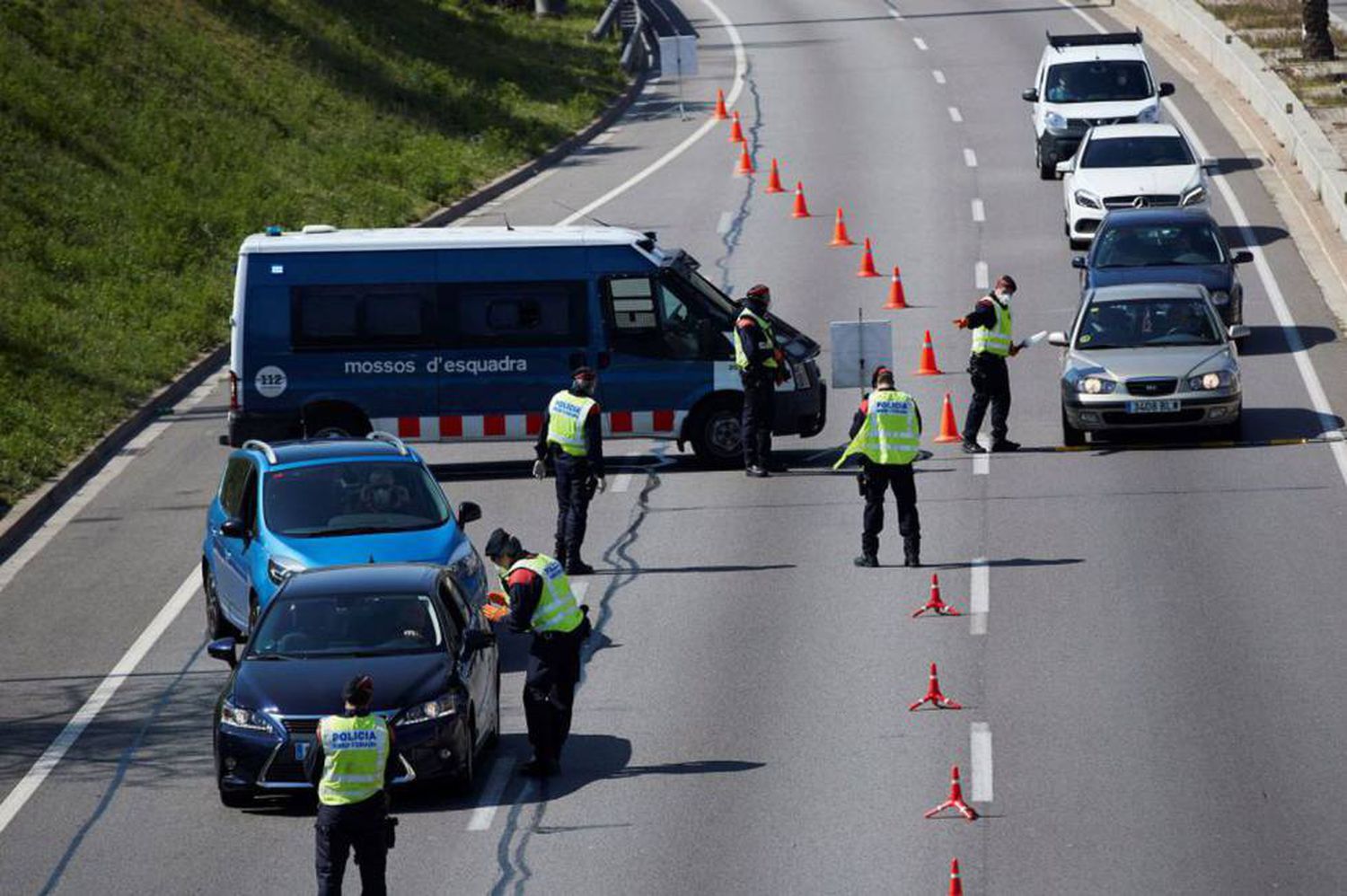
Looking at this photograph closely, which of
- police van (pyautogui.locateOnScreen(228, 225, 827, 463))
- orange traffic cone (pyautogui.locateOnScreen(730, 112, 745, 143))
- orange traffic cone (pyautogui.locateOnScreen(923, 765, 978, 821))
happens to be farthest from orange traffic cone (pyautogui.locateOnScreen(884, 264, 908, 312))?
orange traffic cone (pyautogui.locateOnScreen(923, 765, 978, 821))

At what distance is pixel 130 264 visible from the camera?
3469 centimetres

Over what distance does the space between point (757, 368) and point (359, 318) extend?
13.6ft

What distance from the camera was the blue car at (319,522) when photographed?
18953 millimetres

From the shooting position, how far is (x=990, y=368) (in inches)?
1004

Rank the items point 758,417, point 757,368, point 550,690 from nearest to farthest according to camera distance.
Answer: point 550,690
point 757,368
point 758,417

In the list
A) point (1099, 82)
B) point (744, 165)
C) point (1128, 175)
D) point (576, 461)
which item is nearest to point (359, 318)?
point (576, 461)

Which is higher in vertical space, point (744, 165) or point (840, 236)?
point (744, 165)

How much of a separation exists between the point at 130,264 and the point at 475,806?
2026 cm

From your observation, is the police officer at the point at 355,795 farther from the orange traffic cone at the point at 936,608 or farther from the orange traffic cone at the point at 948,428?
the orange traffic cone at the point at 948,428

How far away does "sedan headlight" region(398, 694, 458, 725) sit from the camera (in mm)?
15648

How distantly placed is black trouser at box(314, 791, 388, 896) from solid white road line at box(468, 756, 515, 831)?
2.08m

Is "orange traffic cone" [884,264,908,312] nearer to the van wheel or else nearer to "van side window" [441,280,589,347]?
the van wheel

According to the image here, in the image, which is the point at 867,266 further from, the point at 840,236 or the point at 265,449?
the point at 265,449

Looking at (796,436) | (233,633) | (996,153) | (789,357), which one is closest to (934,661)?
(233,633)
